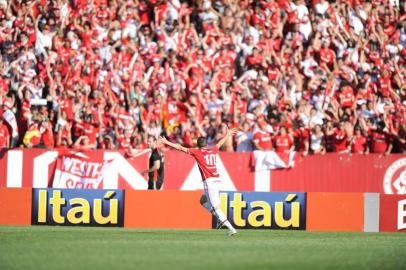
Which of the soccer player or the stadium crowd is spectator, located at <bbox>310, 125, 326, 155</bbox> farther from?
the soccer player

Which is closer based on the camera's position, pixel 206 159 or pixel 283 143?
pixel 206 159

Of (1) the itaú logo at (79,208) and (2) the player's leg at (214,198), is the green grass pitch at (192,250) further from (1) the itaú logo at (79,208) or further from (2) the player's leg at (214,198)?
(1) the itaú logo at (79,208)

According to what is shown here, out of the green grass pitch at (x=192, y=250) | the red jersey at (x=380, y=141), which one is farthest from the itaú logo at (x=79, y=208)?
the red jersey at (x=380, y=141)

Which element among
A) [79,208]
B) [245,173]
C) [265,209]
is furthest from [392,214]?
[79,208]

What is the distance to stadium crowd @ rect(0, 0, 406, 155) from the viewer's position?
28172mm

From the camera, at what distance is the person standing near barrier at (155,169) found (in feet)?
85.8

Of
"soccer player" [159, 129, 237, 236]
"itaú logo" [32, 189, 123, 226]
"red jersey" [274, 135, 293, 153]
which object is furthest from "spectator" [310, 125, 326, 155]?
"soccer player" [159, 129, 237, 236]

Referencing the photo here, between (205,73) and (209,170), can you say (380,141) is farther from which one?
(209,170)

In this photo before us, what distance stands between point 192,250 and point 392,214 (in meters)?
8.90

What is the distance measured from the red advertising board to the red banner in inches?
138

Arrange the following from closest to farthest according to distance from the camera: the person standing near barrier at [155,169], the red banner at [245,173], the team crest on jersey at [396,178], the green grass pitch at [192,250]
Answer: the green grass pitch at [192,250]
the person standing near barrier at [155,169]
the red banner at [245,173]
the team crest on jersey at [396,178]

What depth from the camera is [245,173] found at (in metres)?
28.0

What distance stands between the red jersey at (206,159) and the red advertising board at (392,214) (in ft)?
18.7

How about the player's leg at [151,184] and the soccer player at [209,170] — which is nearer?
the soccer player at [209,170]
